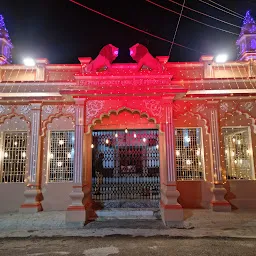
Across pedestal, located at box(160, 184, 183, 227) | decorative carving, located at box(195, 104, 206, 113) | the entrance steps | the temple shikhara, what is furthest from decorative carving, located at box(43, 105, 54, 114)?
decorative carving, located at box(195, 104, 206, 113)

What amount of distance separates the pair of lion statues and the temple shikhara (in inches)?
1.3

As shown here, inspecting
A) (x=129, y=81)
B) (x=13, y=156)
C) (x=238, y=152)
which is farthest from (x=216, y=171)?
(x=13, y=156)

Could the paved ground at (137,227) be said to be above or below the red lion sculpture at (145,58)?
below

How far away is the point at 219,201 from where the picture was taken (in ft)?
26.1

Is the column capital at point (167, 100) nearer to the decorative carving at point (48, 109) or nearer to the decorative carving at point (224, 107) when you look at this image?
the decorative carving at point (224, 107)

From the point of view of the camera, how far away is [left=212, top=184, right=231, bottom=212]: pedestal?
7.88 m

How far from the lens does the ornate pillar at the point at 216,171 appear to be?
7.90 meters

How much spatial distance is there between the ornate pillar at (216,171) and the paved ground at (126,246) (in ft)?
8.50

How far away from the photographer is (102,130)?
8.76 m

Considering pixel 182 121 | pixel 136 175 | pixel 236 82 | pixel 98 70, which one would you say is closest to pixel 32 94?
pixel 98 70

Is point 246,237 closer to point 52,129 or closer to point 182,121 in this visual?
point 182,121

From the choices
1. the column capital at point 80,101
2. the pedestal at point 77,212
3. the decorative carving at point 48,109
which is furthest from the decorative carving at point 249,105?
the decorative carving at point 48,109

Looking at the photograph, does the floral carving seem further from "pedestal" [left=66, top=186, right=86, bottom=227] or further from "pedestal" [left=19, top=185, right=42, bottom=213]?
"pedestal" [left=19, top=185, right=42, bottom=213]

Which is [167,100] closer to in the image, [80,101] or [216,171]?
[80,101]
